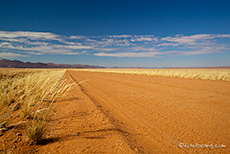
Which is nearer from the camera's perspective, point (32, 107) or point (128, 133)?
point (128, 133)

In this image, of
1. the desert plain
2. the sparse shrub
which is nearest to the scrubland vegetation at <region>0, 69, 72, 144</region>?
the sparse shrub

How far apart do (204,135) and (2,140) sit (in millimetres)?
4325

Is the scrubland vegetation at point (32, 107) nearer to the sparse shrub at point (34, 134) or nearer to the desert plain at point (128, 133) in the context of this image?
the sparse shrub at point (34, 134)

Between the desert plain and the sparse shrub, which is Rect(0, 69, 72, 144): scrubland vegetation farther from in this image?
the desert plain

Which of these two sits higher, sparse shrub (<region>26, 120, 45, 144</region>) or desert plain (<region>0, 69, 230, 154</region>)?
sparse shrub (<region>26, 120, 45, 144</region>)

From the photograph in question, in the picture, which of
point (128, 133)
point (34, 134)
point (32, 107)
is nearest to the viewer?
point (34, 134)

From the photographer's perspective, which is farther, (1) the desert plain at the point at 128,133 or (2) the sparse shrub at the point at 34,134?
(2) the sparse shrub at the point at 34,134

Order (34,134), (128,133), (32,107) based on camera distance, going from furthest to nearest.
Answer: (32,107) < (128,133) < (34,134)

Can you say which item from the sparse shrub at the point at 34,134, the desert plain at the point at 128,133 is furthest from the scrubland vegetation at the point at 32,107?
the desert plain at the point at 128,133

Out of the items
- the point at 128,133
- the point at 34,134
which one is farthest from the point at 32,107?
the point at 128,133

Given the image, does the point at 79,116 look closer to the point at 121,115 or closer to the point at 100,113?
the point at 100,113

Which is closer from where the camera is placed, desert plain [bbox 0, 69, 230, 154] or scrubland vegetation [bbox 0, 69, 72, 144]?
desert plain [bbox 0, 69, 230, 154]

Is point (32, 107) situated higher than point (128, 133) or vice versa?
point (32, 107)

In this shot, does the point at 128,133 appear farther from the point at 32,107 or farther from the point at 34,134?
the point at 32,107
